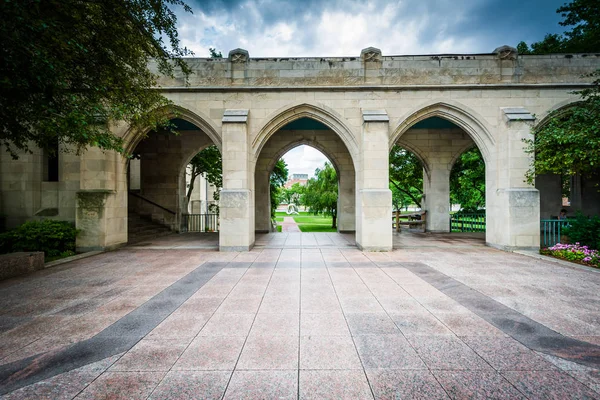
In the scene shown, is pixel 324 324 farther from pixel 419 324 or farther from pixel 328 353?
pixel 419 324

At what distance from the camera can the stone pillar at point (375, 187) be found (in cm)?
883

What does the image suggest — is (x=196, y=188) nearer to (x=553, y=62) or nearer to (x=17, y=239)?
(x=17, y=239)

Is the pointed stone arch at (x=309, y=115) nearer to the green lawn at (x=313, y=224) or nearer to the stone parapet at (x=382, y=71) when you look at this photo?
the stone parapet at (x=382, y=71)

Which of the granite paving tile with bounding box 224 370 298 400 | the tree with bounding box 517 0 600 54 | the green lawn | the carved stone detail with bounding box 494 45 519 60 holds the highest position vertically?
the tree with bounding box 517 0 600 54

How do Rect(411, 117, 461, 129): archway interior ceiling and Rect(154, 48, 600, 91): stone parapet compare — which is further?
Rect(411, 117, 461, 129): archway interior ceiling

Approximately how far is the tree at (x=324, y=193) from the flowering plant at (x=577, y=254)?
13280mm

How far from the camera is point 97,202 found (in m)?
9.02

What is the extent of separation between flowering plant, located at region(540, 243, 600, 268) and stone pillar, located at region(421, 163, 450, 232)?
5632mm

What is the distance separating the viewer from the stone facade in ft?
29.0

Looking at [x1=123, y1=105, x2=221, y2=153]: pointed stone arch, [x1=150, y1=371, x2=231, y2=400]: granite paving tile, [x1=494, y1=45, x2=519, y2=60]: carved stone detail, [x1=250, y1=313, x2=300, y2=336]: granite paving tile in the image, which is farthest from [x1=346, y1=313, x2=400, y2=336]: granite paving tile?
[x1=494, y1=45, x2=519, y2=60]: carved stone detail

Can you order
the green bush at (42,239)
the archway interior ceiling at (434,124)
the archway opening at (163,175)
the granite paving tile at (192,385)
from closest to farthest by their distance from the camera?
the granite paving tile at (192,385) < the green bush at (42,239) < the archway interior ceiling at (434,124) < the archway opening at (163,175)

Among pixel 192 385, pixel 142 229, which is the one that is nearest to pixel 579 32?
pixel 192 385

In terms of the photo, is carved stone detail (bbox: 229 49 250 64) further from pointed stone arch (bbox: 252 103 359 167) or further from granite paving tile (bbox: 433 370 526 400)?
granite paving tile (bbox: 433 370 526 400)

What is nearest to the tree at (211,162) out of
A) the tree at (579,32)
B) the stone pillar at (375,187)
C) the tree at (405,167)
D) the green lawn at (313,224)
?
the green lawn at (313,224)
